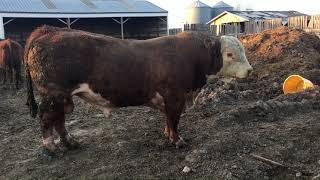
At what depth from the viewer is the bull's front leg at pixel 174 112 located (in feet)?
20.4

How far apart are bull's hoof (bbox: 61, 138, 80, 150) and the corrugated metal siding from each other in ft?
63.0

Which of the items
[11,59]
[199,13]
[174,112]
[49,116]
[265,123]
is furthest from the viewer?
[199,13]

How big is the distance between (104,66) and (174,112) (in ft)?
4.19

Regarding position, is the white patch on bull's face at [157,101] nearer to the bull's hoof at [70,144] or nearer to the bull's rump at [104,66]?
the bull's rump at [104,66]

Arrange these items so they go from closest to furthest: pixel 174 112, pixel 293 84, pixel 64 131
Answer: pixel 174 112
pixel 64 131
pixel 293 84

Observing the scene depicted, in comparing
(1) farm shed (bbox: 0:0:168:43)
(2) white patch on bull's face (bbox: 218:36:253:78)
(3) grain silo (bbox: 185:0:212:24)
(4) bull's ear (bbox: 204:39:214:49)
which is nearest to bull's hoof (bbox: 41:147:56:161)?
(4) bull's ear (bbox: 204:39:214:49)

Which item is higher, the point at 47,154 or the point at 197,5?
the point at 197,5

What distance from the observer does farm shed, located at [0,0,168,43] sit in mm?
25078

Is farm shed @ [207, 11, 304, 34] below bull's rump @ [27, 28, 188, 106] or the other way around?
the other way around

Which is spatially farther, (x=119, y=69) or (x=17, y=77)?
(x=17, y=77)

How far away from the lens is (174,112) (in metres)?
6.29

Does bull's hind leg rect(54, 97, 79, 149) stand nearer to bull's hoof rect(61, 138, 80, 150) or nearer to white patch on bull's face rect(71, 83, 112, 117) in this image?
bull's hoof rect(61, 138, 80, 150)

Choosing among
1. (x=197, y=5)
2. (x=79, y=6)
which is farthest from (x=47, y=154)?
(x=197, y=5)

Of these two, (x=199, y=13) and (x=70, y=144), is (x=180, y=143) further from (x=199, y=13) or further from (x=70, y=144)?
(x=199, y=13)
